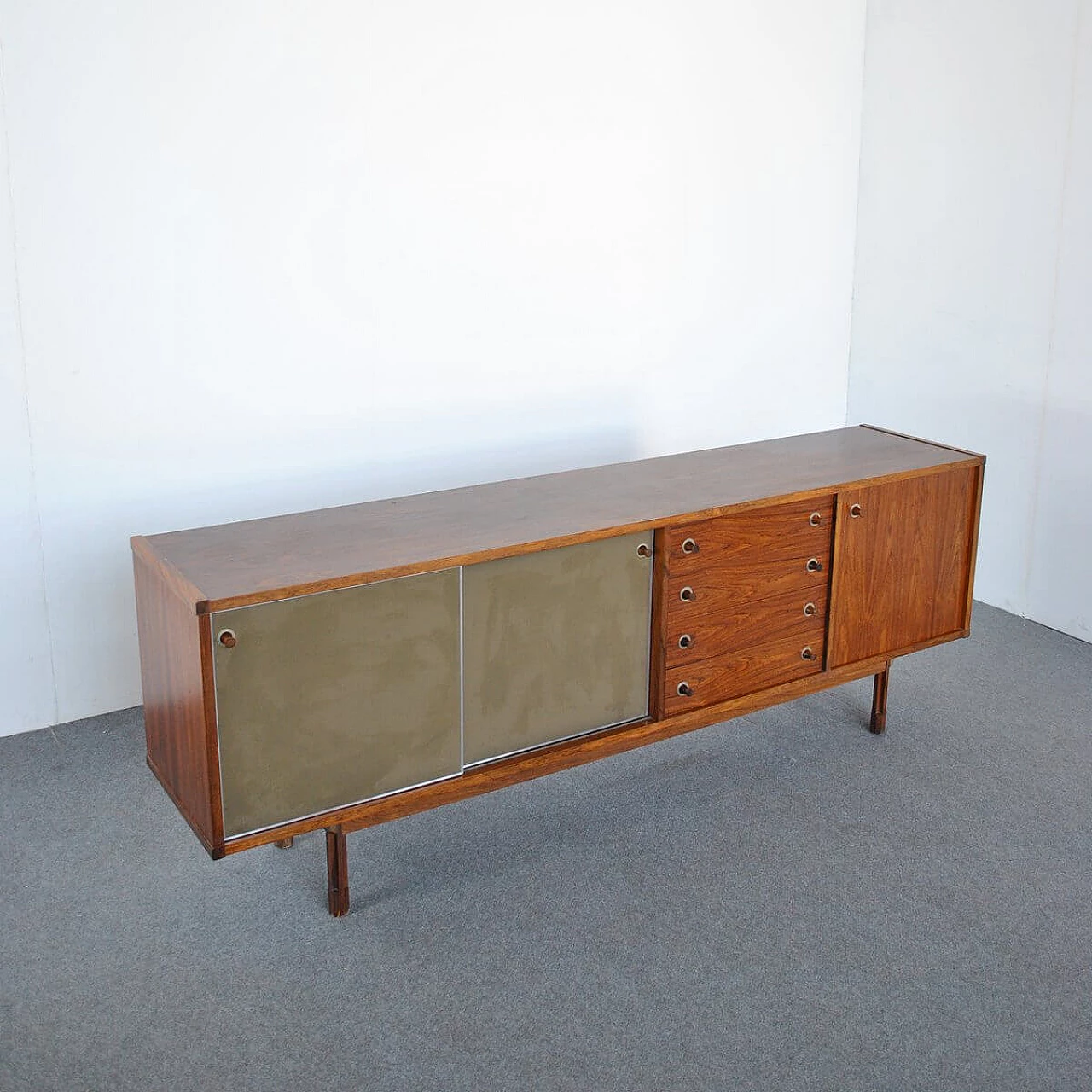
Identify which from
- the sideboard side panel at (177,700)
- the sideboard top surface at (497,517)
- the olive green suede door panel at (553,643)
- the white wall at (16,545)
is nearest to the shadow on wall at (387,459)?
the white wall at (16,545)

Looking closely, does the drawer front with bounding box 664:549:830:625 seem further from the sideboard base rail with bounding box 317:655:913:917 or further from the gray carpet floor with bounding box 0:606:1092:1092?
the gray carpet floor with bounding box 0:606:1092:1092

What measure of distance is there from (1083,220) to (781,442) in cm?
128

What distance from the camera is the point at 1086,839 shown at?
3.02 metres

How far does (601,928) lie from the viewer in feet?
8.79

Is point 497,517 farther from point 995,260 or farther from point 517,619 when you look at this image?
point 995,260

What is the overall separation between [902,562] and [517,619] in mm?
1162

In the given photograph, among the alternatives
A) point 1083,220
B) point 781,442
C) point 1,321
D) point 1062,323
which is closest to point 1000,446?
point 1062,323

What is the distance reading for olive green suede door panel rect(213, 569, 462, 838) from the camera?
2406mm

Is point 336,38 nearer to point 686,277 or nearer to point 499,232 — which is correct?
point 499,232

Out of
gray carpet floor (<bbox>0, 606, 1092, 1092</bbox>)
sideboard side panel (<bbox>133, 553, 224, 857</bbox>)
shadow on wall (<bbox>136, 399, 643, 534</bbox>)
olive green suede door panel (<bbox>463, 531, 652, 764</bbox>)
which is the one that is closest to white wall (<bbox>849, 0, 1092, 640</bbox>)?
gray carpet floor (<bbox>0, 606, 1092, 1092</bbox>)

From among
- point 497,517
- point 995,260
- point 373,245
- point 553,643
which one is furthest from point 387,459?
point 995,260

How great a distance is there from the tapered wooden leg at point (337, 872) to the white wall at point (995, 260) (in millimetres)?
2633

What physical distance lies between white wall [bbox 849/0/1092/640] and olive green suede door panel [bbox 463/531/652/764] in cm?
191

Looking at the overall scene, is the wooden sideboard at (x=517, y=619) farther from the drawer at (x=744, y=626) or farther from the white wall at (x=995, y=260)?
the white wall at (x=995, y=260)
